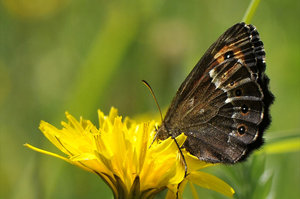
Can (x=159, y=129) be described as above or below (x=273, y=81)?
above

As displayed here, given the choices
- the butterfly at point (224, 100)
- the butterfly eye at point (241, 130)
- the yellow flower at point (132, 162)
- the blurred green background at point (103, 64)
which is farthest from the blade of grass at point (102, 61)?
the butterfly eye at point (241, 130)

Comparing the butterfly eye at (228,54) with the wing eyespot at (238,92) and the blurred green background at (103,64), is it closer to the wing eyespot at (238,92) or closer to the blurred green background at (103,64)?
the wing eyespot at (238,92)

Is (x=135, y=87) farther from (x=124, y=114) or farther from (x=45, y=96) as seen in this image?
(x=45, y=96)

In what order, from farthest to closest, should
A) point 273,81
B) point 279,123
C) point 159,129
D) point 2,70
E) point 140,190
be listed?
1. point 2,70
2. point 273,81
3. point 279,123
4. point 159,129
5. point 140,190

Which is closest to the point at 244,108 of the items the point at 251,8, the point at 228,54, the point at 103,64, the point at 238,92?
the point at 238,92

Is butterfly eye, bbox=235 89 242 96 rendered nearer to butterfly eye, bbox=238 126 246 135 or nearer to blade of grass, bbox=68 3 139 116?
butterfly eye, bbox=238 126 246 135

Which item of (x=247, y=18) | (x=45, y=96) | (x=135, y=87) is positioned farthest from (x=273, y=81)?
(x=247, y=18)

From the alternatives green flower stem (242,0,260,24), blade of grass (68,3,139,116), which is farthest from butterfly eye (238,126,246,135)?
blade of grass (68,3,139,116)
